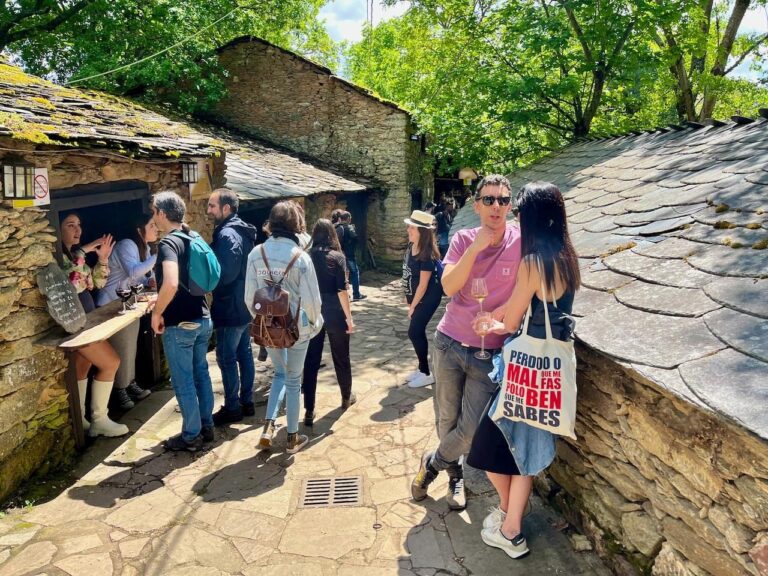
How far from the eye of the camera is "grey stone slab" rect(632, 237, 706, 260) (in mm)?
3020

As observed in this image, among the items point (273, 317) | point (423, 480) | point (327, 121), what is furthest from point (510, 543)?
point (327, 121)

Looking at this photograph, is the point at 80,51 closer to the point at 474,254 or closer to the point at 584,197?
the point at 584,197

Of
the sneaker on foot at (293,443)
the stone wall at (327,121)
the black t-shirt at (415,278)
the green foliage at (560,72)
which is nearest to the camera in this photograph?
the sneaker on foot at (293,443)

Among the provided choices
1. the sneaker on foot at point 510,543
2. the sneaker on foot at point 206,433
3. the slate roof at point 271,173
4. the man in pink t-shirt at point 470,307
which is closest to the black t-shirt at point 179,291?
the sneaker on foot at point 206,433

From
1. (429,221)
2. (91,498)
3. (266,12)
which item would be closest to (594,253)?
(429,221)

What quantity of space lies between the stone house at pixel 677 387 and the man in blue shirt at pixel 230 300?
275cm

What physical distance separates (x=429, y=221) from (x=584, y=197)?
6.37 ft

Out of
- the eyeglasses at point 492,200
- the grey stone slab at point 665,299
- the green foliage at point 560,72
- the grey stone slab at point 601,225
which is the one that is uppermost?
the green foliage at point 560,72

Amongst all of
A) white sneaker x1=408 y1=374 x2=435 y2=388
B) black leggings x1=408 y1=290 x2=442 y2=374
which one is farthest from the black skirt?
white sneaker x1=408 y1=374 x2=435 y2=388

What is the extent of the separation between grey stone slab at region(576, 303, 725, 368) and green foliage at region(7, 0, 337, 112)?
1258 cm

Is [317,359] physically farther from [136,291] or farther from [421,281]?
[136,291]

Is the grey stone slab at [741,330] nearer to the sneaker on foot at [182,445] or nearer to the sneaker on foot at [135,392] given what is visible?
the sneaker on foot at [182,445]

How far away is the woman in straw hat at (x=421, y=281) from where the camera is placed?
16.8 ft

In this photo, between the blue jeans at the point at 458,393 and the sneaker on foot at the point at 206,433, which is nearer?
the blue jeans at the point at 458,393
